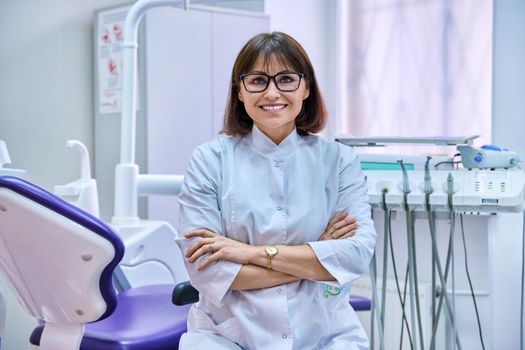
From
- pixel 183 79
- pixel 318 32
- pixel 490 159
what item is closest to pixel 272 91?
pixel 490 159

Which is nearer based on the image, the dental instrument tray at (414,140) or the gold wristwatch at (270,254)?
the gold wristwatch at (270,254)

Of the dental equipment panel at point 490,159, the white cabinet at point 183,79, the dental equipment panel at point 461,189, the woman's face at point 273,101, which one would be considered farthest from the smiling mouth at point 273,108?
the white cabinet at point 183,79

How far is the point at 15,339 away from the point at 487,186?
6.62ft

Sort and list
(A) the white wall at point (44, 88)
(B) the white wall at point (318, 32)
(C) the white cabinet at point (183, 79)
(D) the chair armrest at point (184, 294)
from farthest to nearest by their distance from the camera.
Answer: (B) the white wall at point (318, 32)
(C) the white cabinet at point (183, 79)
(A) the white wall at point (44, 88)
(D) the chair armrest at point (184, 294)

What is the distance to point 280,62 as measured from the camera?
1600 millimetres

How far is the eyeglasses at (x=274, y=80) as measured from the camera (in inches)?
62.9

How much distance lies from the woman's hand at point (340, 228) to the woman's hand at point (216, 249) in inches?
7.7

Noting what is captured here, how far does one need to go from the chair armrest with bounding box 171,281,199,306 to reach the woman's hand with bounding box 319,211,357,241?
0.37m

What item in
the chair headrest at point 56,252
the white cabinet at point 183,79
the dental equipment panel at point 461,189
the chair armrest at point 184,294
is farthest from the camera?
the white cabinet at point 183,79

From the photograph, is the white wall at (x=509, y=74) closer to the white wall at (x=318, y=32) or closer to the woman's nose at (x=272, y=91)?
the white wall at (x=318, y=32)

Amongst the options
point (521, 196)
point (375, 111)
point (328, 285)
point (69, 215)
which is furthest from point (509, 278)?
point (69, 215)

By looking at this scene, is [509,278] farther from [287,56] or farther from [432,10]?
[287,56]

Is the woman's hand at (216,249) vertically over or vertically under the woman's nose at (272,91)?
under

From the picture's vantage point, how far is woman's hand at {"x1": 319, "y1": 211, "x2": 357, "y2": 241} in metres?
1.60
